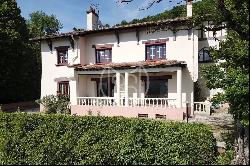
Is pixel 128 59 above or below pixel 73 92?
above

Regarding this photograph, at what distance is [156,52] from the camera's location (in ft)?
71.8

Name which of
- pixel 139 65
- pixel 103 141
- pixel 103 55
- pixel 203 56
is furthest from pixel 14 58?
pixel 103 141

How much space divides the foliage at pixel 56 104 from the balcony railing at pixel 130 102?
1332mm

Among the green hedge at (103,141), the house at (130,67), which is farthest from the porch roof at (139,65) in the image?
the green hedge at (103,141)

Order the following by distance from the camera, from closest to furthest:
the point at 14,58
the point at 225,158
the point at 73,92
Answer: the point at 225,158
the point at 73,92
the point at 14,58

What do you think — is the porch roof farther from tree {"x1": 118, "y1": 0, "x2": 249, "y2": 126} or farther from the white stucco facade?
tree {"x1": 118, "y1": 0, "x2": 249, "y2": 126}

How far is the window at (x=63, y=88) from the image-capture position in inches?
980

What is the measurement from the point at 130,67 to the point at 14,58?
15552 mm

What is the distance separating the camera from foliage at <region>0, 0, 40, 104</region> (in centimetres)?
2890

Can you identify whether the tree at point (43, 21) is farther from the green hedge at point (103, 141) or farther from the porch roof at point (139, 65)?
the green hedge at point (103, 141)

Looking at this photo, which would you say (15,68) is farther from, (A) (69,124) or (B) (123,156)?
(B) (123,156)

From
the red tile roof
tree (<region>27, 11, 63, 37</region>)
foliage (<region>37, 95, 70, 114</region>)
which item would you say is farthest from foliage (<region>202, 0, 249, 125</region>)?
tree (<region>27, 11, 63, 37</region>)

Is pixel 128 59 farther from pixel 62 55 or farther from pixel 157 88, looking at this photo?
pixel 62 55

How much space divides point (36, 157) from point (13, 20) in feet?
73.6
